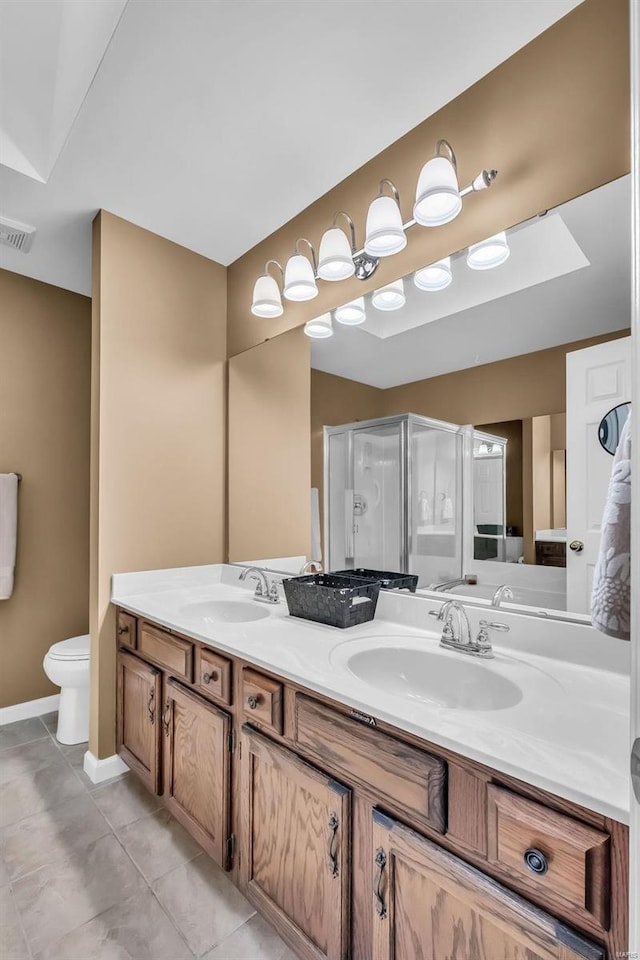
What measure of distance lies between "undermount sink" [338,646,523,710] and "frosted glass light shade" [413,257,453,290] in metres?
1.17

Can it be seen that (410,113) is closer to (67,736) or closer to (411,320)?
(411,320)

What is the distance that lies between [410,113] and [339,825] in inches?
81.6

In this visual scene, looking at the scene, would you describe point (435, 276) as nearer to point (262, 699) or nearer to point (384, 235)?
point (384, 235)

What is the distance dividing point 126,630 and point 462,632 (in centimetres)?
145

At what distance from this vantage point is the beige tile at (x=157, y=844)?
160cm

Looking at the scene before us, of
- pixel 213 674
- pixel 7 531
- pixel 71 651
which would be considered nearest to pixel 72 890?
pixel 213 674

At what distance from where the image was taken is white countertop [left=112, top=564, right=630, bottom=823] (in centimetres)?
76

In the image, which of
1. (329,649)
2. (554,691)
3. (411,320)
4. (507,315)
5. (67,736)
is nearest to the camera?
(554,691)

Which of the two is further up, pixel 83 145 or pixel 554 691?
pixel 83 145

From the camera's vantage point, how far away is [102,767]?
6.88ft

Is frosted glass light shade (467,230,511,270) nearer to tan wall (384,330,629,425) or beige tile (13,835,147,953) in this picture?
tan wall (384,330,629,425)

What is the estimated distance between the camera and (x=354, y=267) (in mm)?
1811

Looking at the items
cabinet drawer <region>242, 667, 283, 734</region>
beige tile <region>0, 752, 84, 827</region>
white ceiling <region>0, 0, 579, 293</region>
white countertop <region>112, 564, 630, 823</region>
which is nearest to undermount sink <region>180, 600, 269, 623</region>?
white countertop <region>112, 564, 630, 823</region>

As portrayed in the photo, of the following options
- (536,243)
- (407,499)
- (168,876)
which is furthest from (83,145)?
(168,876)
